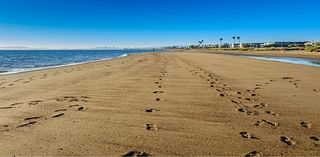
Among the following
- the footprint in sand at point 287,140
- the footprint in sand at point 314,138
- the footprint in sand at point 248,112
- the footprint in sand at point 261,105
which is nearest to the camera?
the footprint in sand at point 287,140

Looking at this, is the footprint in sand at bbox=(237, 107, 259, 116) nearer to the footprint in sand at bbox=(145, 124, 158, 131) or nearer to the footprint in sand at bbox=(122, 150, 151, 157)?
the footprint in sand at bbox=(145, 124, 158, 131)

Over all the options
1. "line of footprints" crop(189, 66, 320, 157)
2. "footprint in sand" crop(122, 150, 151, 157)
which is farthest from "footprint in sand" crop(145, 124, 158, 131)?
"line of footprints" crop(189, 66, 320, 157)

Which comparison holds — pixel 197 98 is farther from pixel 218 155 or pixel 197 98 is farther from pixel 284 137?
pixel 218 155

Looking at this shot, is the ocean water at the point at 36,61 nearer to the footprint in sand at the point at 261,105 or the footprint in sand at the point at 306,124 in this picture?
the footprint in sand at the point at 261,105

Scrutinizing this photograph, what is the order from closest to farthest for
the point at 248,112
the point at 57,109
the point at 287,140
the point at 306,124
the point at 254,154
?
the point at 254,154 < the point at 287,140 < the point at 306,124 < the point at 248,112 < the point at 57,109

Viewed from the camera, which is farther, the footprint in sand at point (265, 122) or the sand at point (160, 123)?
the footprint in sand at point (265, 122)

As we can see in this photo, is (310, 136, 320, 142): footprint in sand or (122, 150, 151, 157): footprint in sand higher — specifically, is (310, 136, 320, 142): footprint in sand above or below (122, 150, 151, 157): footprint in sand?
below

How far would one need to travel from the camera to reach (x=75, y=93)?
8273mm

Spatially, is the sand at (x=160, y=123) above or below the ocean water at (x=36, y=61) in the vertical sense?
above

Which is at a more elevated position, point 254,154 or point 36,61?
point 254,154

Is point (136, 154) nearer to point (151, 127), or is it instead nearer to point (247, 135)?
point (151, 127)

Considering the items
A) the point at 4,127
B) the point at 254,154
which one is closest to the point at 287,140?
the point at 254,154

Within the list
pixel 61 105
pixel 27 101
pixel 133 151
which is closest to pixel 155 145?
pixel 133 151

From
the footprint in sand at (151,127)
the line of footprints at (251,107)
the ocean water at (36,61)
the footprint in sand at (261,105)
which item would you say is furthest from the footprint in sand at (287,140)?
the ocean water at (36,61)
